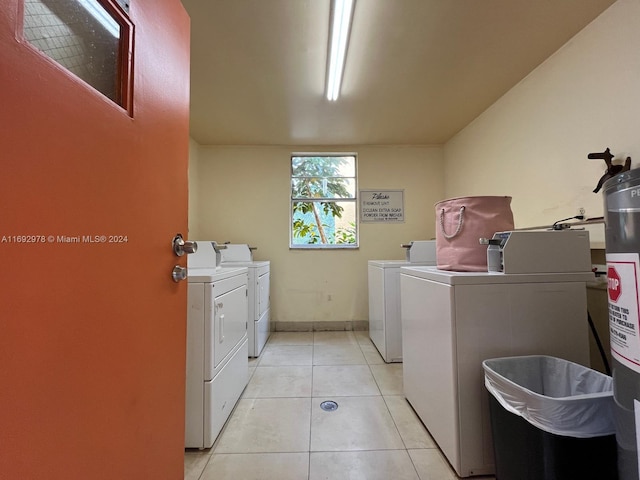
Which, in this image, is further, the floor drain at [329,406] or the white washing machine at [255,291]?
the white washing machine at [255,291]

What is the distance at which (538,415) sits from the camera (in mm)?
926

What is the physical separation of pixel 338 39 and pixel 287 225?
2253 mm

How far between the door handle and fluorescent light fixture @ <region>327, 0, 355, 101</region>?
60.3 inches

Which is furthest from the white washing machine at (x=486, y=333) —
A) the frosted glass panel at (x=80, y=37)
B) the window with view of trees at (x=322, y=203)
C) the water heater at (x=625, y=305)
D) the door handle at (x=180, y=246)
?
the window with view of trees at (x=322, y=203)

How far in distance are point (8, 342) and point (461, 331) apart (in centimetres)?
140

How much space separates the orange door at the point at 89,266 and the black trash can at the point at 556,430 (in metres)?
1.17

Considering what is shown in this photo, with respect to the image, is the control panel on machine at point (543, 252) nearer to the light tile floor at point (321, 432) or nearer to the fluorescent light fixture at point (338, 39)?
the light tile floor at point (321, 432)

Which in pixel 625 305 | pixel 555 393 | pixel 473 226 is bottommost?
pixel 555 393

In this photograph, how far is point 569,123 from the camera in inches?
75.3

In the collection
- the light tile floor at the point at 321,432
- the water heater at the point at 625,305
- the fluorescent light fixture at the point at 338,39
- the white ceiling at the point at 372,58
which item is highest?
the white ceiling at the point at 372,58

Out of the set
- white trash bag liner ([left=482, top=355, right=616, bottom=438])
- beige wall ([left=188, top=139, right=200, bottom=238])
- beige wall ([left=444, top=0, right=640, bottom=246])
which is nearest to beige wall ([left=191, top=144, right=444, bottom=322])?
beige wall ([left=188, top=139, right=200, bottom=238])

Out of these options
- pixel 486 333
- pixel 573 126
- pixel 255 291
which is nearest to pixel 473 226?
pixel 486 333

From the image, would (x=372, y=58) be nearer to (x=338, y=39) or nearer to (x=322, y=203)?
(x=338, y=39)

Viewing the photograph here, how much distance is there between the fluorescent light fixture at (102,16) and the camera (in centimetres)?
63
